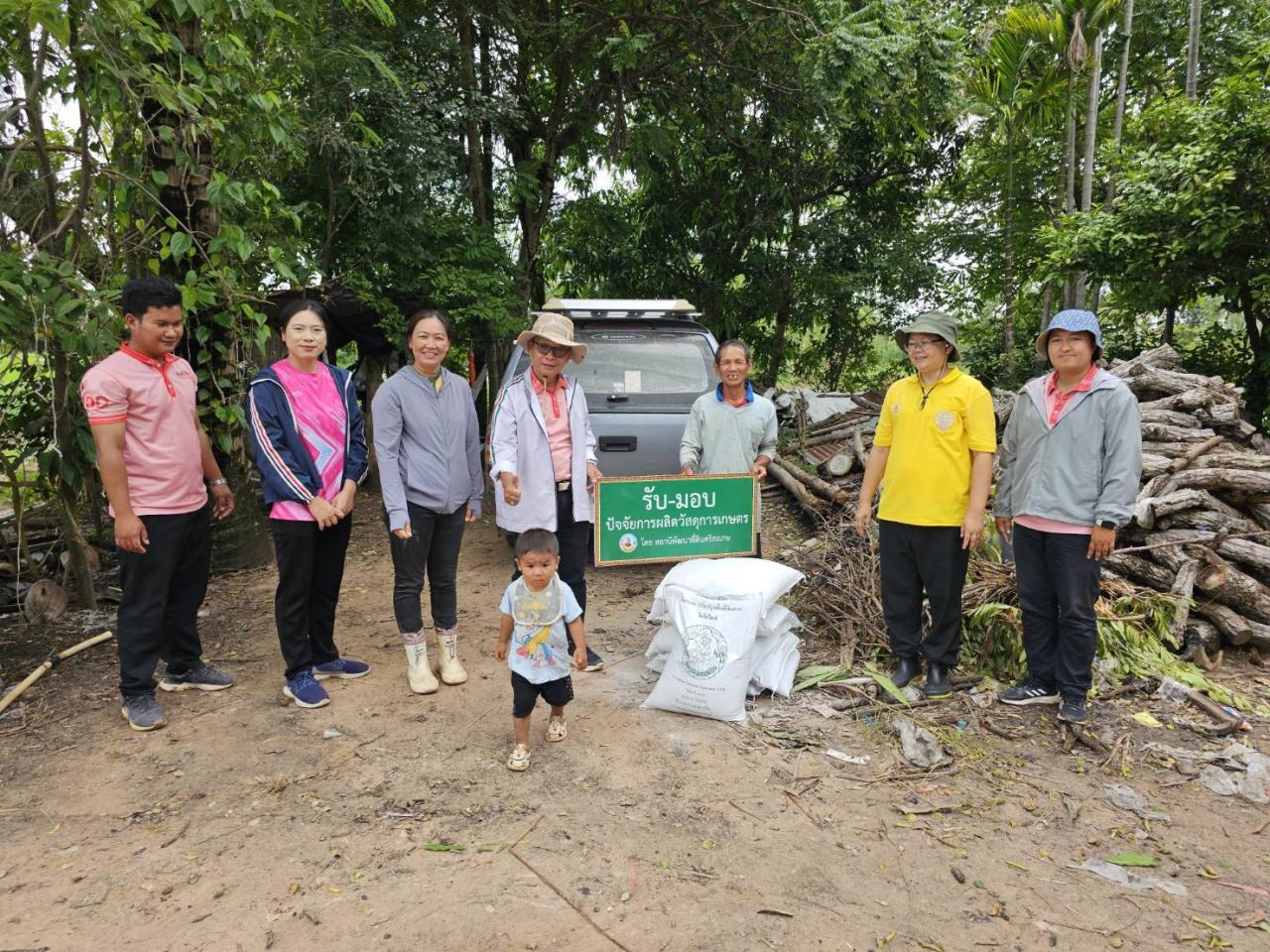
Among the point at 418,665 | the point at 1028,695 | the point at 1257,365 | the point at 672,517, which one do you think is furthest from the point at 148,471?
the point at 1257,365

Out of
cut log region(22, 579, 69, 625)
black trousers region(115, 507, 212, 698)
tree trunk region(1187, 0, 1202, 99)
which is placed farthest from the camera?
tree trunk region(1187, 0, 1202, 99)

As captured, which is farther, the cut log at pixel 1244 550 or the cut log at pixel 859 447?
the cut log at pixel 859 447

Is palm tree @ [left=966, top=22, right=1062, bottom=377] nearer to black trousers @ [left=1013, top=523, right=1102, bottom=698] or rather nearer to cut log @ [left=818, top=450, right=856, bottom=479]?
cut log @ [left=818, top=450, right=856, bottom=479]

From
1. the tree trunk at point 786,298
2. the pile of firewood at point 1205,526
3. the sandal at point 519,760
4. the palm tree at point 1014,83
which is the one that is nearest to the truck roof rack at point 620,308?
the sandal at point 519,760

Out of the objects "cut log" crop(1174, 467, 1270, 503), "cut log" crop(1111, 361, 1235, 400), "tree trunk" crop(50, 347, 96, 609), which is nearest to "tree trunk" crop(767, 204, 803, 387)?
"cut log" crop(1111, 361, 1235, 400)

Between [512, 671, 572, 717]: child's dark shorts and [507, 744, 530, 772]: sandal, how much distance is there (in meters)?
0.15

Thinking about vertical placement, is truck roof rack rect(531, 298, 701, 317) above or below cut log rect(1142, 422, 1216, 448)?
above

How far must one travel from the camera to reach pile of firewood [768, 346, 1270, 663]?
14.9ft

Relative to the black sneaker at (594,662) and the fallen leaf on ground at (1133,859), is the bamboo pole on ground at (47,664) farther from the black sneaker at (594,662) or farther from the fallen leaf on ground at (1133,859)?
the fallen leaf on ground at (1133,859)

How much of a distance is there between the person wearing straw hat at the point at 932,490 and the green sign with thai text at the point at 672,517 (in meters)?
1.07

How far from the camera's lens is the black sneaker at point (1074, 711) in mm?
3568

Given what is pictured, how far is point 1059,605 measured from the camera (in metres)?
3.64

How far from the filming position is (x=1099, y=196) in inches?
573

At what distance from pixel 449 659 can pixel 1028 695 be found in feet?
9.58
